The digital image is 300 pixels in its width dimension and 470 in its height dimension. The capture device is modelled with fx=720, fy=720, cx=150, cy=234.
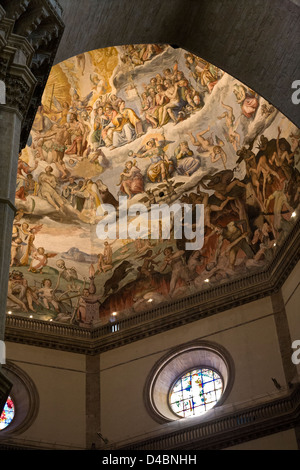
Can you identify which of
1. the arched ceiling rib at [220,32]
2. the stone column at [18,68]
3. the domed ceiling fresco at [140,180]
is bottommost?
the stone column at [18,68]

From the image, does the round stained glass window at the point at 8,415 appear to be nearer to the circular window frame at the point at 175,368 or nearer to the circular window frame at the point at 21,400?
the circular window frame at the point at 21,400

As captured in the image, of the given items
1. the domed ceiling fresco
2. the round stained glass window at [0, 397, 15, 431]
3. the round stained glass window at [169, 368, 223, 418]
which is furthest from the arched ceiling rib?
the round stained glass window at [0, 397, 15, 431]

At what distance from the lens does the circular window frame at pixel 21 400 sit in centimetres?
1784

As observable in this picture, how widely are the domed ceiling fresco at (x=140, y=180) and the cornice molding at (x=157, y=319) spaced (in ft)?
1.38

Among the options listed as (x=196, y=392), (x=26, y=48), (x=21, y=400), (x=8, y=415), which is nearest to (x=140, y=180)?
(x=196, y=392)

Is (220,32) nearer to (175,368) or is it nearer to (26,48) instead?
(26,48)

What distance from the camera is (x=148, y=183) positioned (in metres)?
22.4

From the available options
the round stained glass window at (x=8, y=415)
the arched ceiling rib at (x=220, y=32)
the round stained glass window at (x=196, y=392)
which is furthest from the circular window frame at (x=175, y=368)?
the arched ceiling rib at (x=220, y=32)

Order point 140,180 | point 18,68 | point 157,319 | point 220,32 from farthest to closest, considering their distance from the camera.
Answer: point 140,180, point 157,319, point 220,32, point 18,68

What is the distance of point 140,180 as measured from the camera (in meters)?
22.5

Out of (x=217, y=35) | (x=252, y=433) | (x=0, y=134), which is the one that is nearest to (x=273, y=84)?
(x=217, y=35)

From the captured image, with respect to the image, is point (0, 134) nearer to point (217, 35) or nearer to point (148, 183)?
point (217, 35)

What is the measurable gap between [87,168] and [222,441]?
10034mm

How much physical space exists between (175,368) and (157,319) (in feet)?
4.98
